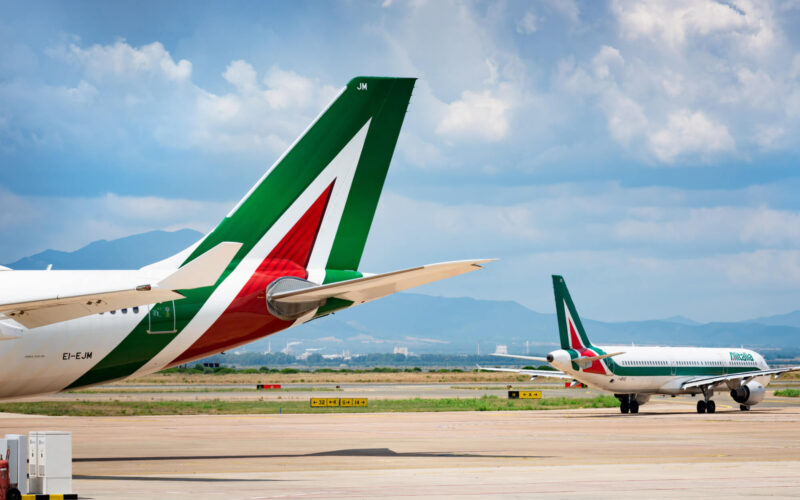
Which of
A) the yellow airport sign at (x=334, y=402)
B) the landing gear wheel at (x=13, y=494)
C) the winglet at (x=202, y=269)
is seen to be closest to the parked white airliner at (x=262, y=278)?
the winglet at (x=202, y=269)

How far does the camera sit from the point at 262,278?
2519 cm

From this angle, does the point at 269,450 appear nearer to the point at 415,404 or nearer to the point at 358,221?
the point at 358,221

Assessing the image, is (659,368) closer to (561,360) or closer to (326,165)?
(561,360)

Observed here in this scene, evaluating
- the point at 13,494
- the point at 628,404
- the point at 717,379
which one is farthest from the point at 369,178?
the point at 717,379

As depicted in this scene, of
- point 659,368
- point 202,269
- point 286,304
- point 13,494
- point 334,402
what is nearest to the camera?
point 13,494

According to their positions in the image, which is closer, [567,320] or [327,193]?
[327,193]

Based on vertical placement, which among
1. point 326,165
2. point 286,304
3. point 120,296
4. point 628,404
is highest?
point 326,165

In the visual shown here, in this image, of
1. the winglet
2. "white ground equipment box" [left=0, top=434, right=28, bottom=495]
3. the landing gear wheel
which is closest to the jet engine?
the winglet

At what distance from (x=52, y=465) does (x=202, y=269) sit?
428cm

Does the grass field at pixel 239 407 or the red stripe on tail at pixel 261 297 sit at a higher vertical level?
the red stripe on tail at pixel 261 297

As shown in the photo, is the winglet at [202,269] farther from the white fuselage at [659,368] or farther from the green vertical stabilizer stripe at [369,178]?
the white fuselage at [659,368]

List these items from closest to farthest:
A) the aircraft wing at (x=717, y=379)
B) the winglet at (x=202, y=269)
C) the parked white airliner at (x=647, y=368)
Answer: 1. the winglet at (x=202, y=269)
2. the parked white airliner at (x=647, y=368)
3. the aircraft wing at (x=717, y=379)

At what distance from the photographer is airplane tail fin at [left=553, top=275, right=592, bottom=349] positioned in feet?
181

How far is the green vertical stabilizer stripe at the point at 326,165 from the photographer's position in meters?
25.3
